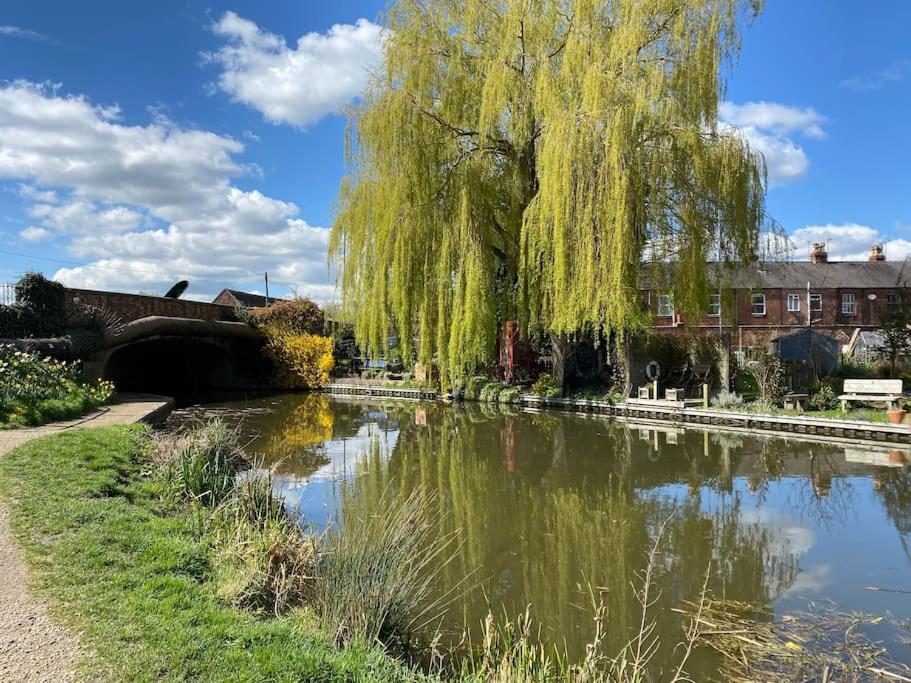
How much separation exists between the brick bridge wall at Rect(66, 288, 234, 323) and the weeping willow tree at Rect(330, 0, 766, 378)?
807 cm

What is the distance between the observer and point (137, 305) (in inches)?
775

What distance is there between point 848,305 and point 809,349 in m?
16.0

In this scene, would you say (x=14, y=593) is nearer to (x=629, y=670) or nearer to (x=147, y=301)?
(x=629, y=670)

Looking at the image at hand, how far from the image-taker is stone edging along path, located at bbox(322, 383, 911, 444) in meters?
11.5

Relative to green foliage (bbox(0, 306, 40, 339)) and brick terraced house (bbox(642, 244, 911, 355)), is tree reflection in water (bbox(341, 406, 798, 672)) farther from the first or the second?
brick terraced house (bbox(642, 244, 911, 355))

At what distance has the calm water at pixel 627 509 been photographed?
4.93 metres

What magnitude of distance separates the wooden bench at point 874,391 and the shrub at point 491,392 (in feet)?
30.1

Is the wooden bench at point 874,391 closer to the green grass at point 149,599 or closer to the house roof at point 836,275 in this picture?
the green grass at point 149,599

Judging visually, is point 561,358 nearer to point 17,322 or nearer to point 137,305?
point 137,305

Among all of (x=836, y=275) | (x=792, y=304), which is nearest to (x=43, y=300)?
(x=792, y=304)

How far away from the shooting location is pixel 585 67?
1356cm

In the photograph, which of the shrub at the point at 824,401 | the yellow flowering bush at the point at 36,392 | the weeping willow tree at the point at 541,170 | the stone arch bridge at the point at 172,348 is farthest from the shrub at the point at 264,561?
the stone arch bridge at the point at 172,348

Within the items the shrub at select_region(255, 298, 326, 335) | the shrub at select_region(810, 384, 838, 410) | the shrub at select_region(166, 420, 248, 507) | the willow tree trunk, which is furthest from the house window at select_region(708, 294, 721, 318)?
the shrub at select_region(255, 298, 326, 335)

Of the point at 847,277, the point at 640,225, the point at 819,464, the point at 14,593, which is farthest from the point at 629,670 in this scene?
the point at 847,277
